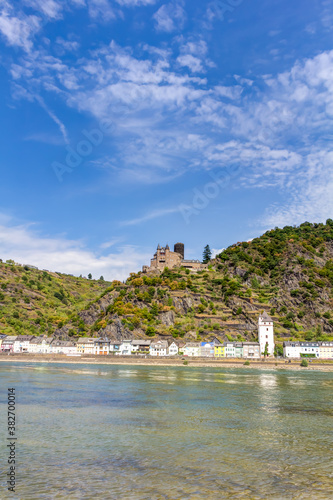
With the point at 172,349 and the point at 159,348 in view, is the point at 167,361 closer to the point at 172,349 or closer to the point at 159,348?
the point at 172,349

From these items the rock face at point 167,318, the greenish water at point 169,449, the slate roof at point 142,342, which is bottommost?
the slate roof at point 142,342

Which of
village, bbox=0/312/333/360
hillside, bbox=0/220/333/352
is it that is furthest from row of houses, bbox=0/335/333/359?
hillside, bbox=0/220/333/352

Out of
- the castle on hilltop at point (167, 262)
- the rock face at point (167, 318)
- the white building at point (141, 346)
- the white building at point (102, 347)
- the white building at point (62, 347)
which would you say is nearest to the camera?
the white building at point (141, 346)

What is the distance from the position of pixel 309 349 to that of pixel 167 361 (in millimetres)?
35855

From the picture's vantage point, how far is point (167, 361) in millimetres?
96875

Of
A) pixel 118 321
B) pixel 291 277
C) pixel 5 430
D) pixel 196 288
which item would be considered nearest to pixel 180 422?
pixel 5 430

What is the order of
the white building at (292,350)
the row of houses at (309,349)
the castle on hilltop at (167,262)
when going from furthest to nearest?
1. the castle on hilltop at (167,262)
2. the white building at (292,350)
3. the row of houses at (309,349)

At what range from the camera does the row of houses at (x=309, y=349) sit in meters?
101

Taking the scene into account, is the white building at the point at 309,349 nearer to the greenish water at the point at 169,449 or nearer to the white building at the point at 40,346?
the greenish water at the point at 169,449

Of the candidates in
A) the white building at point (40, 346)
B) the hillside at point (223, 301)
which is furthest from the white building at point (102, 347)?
the white building at point (40, 346)

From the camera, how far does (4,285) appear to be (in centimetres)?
16112

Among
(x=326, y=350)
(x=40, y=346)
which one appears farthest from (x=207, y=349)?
(x=40, y=346)

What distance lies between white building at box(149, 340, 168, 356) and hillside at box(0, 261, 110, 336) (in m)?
30.2

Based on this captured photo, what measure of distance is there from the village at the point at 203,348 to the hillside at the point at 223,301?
12.2 feet
